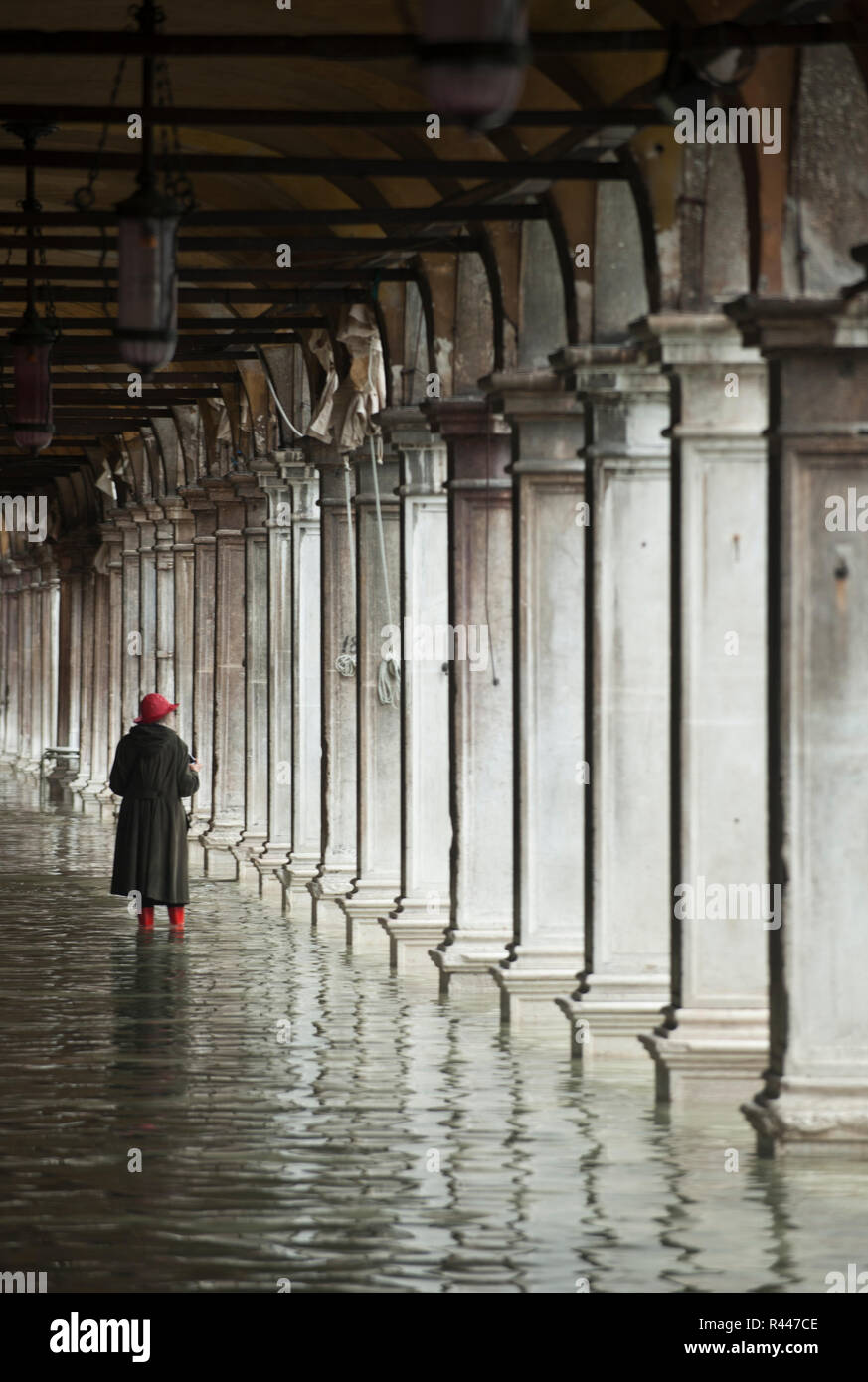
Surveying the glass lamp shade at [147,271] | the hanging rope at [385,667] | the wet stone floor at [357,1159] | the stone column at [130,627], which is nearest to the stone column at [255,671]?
the hanging rope at [385,667]

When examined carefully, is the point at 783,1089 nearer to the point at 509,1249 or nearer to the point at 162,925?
the point at 509,1249

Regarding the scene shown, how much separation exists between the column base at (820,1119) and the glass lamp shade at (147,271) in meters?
3.87

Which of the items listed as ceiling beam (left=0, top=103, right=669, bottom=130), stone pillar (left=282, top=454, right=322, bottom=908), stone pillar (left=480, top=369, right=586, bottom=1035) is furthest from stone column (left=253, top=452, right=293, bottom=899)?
ceiling beam (left=0, top=103, right=669, bottom=130)

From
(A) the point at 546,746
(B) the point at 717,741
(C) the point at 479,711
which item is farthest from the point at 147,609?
(B) the point at 717,741

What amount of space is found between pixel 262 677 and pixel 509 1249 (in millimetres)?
17711

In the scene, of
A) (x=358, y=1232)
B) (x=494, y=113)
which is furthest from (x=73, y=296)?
(x=494, y=113)

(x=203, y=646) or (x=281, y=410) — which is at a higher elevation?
(x=281, y=410)

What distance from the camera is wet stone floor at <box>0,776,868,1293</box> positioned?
8.84 metres

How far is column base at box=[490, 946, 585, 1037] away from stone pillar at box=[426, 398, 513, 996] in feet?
4.45

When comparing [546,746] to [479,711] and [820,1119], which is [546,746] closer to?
[479,711]

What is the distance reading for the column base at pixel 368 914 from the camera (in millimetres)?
19516

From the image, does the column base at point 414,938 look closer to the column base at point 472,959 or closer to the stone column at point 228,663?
the column base at point 472,959

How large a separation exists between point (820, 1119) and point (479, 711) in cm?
640

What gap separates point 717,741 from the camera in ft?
40.0
